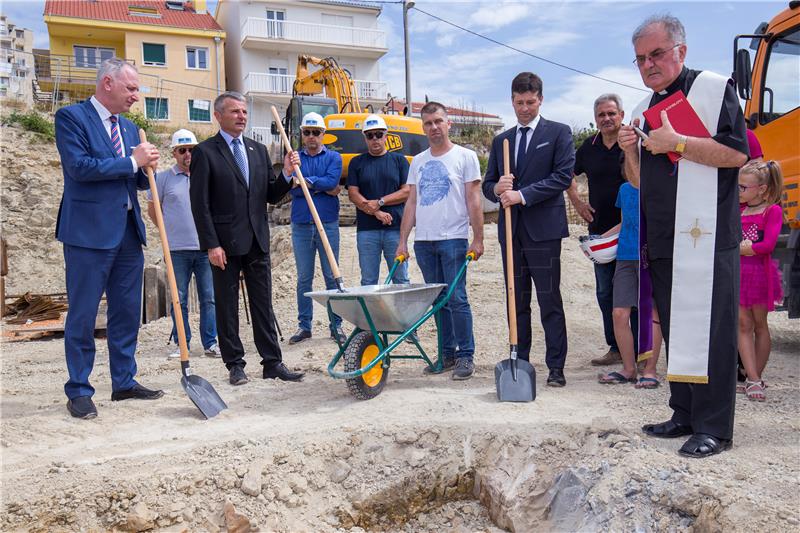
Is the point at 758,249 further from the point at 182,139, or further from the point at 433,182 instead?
the point at 182,139

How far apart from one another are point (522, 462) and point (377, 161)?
11.0ft

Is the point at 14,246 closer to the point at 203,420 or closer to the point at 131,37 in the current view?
the point at 203,420

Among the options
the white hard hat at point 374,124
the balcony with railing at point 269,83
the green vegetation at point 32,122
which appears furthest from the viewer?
the balcony with railing at point 269,83

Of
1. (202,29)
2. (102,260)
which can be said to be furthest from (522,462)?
(202,29)

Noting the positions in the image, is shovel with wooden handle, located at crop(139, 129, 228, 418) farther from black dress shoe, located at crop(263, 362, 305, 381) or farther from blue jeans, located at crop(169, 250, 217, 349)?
blue jeans, located at crop(169, 250, 217, 349)

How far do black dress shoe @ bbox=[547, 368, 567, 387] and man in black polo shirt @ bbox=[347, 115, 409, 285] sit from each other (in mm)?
1852

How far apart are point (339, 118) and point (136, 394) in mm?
8654

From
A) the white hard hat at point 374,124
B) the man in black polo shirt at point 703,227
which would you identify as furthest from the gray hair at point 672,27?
the white hard hat at point 374,124

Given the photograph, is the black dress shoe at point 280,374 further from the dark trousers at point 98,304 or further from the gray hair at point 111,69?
the gray hair at point 111,69

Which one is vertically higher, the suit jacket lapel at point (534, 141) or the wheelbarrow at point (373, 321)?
the suit jacket lapel at point (534, 141)

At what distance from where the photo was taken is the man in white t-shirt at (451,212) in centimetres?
487

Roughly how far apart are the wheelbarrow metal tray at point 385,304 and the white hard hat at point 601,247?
1188mm

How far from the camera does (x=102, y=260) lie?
415 centimetres

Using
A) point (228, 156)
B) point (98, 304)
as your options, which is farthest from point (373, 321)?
point (98, 304)
